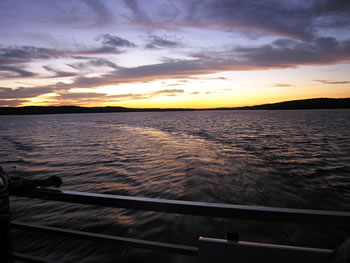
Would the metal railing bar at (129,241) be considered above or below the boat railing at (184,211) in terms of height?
below

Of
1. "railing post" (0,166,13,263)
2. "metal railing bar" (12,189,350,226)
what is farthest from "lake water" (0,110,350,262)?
"railing post" (0,166,13,263)

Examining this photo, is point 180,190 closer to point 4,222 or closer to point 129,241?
point 129,241

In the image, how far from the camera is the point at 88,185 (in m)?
8.81

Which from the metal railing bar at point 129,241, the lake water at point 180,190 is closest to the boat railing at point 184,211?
the metal railing bar at point 129,241

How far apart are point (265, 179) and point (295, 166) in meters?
3.02

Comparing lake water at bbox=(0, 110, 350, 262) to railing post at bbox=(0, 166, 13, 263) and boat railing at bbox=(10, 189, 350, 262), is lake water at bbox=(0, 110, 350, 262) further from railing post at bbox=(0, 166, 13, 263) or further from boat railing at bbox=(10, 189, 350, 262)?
railing post at bbox=(0, 166, 13, 263)

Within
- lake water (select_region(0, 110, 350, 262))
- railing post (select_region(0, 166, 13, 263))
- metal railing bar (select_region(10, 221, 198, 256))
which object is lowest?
lake water (select_region(0, 110, 350, 262))

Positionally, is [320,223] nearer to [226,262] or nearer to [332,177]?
[226,262]

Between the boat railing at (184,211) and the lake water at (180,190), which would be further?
the lake water at (180,190)

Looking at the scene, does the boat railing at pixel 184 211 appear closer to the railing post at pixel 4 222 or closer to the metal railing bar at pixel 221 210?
the metal railing bar at pixel 221 210

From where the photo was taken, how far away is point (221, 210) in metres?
1.34

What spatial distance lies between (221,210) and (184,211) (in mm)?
259

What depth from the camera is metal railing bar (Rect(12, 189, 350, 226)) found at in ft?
4.00

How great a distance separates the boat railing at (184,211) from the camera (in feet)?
4.04
